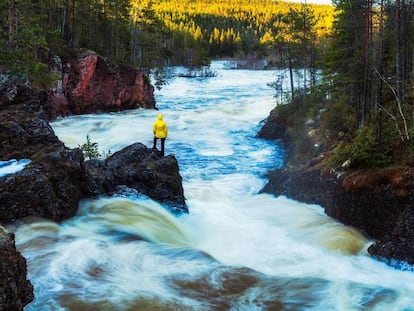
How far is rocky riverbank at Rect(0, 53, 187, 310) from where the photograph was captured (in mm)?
5234

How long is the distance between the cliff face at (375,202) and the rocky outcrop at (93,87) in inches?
934

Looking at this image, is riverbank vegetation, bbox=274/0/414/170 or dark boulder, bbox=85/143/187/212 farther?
riverbank vegetation, bbox=274/0/414/170

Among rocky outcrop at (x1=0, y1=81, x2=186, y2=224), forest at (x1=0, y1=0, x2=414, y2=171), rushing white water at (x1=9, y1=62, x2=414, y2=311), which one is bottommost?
rushing white water at (x1=9, y1=62, x2=414, y2=311)

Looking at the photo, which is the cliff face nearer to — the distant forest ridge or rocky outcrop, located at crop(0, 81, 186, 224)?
rocky outcrop, located at crop(0, 81, 186, 224)

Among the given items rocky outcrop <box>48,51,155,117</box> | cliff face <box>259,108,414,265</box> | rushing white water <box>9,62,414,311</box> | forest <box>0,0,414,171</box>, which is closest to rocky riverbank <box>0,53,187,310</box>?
rushing white water <box>9,62,414,311</box>

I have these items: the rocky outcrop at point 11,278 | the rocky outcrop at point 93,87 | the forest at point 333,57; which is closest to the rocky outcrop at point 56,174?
the rocky outcrop at point 11,278

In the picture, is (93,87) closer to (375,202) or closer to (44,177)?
(44,177)

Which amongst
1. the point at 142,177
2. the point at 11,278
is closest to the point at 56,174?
the point at 142,177

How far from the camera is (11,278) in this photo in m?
4.98

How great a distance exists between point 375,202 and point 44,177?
25.6ft

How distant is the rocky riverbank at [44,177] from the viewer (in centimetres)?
523

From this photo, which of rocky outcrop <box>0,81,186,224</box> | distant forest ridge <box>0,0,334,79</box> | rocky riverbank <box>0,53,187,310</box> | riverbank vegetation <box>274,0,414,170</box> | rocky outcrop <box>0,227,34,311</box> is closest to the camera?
rocky outcrop <box>0,227,34,311</box>

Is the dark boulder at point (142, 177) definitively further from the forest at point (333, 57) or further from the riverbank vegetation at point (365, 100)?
the forest at point (333, 57)

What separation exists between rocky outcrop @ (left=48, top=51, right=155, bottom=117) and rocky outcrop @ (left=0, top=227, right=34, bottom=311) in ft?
96.4
